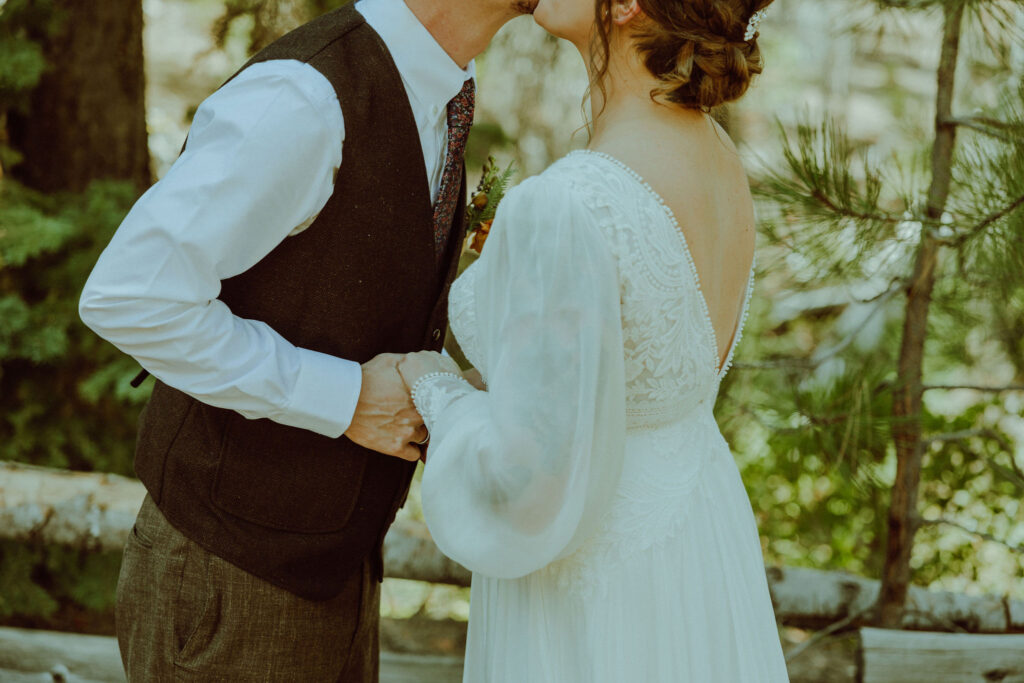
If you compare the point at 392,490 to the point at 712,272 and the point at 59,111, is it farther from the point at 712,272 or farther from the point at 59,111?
the point at 59,111

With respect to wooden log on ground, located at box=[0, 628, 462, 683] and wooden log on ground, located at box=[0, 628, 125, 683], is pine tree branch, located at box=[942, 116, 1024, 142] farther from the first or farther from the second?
wooden log on ground, located at box=[0, 628, 125, 683]

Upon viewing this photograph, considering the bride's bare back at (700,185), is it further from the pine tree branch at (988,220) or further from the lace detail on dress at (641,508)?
the pine tree branch at (988,220)

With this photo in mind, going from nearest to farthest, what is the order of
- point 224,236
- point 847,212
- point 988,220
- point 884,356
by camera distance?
point 224,236
point 988,220
point 847,212
point 884,356

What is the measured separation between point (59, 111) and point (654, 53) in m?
2.95

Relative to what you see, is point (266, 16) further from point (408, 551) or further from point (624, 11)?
point (624, 11)

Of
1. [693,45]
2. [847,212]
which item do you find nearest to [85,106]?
[847,212]

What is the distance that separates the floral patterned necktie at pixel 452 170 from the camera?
168 cm

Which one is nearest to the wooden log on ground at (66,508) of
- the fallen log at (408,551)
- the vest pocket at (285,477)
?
the fallen log at (408,551)

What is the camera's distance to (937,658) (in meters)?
2.57

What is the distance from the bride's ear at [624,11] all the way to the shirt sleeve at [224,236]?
437 mm

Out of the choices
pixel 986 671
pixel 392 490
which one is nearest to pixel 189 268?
pixel 392 490

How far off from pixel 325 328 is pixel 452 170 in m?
0.38

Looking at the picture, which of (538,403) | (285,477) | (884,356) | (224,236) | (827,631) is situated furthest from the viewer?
(884,356)

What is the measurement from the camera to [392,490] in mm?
1685
